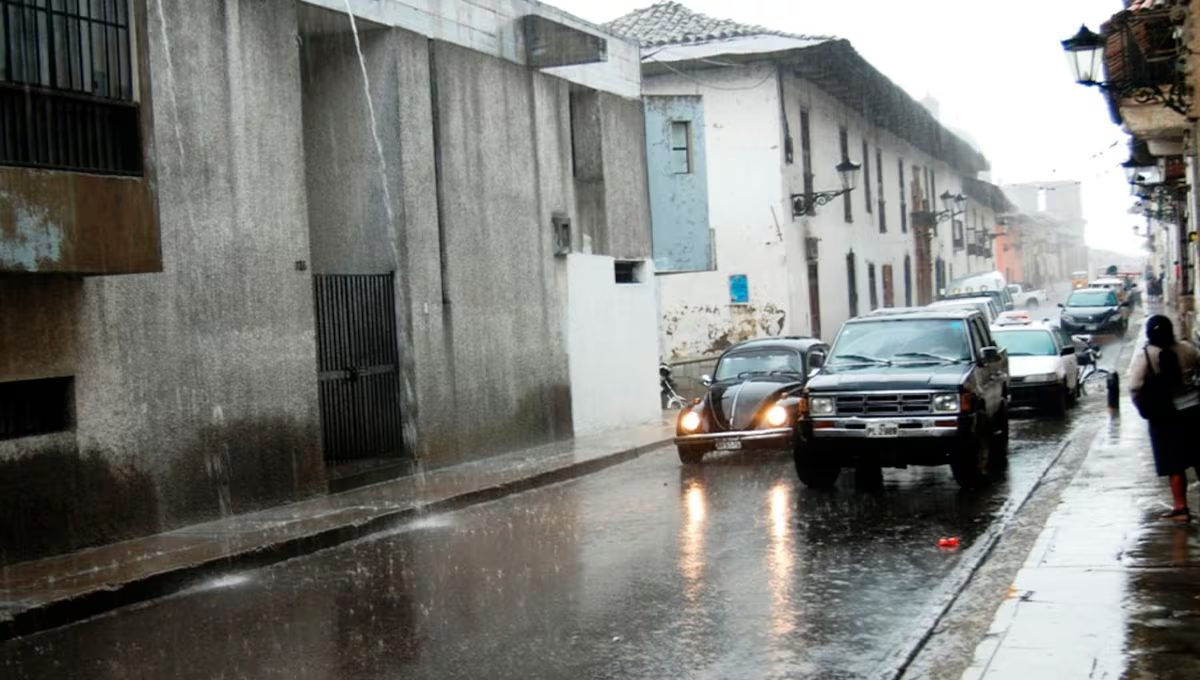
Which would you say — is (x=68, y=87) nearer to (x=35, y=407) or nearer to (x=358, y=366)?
(x=35, y=407)

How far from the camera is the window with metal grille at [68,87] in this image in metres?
11.0

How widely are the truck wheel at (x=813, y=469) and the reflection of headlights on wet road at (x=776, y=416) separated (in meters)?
2.78

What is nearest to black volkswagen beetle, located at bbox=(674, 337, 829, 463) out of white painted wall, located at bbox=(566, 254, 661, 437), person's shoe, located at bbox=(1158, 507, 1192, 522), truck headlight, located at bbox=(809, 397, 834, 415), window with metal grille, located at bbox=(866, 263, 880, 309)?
truck headlight, located at bbox=(809, 397, 834, 415)

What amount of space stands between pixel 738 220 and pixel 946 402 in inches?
865

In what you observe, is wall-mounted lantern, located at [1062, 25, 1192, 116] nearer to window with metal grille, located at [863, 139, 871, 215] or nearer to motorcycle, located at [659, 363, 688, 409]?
motorcycle, located at [659, 363, 688, 409]

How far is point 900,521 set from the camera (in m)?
12.1

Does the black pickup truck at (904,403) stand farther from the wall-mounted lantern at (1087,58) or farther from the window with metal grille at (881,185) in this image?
the window with metal grille at (881,185)

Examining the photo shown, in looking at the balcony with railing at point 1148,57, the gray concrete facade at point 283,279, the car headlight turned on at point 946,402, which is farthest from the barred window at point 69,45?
the balcony with railing at point 1148,57

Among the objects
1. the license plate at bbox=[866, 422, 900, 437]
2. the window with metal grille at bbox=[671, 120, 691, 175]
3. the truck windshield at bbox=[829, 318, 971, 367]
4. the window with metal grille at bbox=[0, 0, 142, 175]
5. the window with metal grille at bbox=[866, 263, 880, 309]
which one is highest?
the window with metal grille at bbox=[671, 120, 691, 175]

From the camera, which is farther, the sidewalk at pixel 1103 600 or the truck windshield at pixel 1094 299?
the truck windshield at pixel 1094 299

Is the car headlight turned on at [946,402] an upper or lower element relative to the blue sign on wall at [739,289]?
lower

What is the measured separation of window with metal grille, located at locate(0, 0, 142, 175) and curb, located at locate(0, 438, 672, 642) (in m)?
3.57

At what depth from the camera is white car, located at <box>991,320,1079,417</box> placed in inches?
863

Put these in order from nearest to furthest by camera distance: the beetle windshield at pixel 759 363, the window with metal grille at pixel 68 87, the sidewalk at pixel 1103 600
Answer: the sidewalk at pixel 1103 600, the window with metal grille at pixel 68 87, the beetle windshield at pixel 759 363
